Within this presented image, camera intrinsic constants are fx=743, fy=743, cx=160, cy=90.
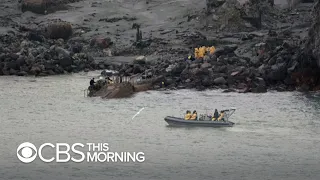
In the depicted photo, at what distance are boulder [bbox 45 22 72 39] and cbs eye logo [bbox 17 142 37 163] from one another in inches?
2482

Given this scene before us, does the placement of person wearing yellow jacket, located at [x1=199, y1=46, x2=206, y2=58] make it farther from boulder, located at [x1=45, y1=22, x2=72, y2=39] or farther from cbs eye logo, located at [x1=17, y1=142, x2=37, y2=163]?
cbs eye logo, located at [x1=17, y1=142, x2=37, y2=163]

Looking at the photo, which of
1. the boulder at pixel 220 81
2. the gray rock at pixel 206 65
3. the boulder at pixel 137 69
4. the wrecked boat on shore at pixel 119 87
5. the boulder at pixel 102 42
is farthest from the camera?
the boulder at pixel 102 42

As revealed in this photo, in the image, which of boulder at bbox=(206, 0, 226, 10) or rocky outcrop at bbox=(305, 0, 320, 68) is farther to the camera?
boulder at bbox=(206, 0, 226, 10)

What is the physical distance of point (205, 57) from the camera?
285 ft

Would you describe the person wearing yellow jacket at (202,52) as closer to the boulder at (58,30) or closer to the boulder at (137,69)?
the boulder at (137,69)

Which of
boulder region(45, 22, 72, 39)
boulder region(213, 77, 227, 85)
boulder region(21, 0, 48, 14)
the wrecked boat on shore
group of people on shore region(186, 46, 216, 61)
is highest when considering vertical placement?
boulder region(21, 0, 48, 14)

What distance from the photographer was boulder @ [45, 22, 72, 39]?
113688 mm

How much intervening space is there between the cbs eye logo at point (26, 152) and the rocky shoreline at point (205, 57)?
3007 cm

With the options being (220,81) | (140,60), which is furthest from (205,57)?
(140,60)

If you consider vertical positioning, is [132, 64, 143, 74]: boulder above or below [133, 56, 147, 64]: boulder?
below

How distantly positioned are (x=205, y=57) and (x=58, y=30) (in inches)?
1361

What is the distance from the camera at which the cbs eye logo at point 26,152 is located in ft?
153

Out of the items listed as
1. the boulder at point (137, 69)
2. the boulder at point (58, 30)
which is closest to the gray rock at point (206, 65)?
the boulder at point (137, 69)

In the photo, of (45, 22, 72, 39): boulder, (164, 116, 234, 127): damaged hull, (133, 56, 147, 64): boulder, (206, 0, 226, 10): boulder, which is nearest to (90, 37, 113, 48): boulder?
(45, 22, 72, 39): boulder
